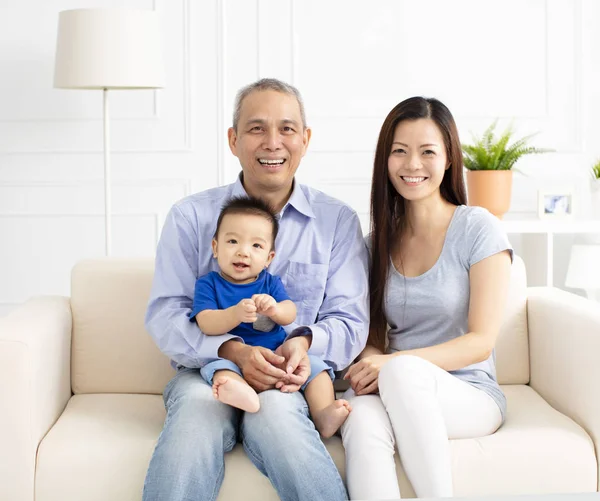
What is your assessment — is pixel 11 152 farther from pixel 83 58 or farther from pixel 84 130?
pixel 83 58

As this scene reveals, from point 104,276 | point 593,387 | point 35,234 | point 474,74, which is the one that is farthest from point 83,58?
point 593,387

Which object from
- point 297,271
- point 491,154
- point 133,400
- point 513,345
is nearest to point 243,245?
point 297,271

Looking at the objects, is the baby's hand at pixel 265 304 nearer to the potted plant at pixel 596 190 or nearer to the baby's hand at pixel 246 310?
the baby's hand at pixel 246 310

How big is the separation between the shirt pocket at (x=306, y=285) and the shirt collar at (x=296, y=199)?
0.14 meters

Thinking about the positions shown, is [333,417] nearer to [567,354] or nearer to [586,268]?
[567,354]

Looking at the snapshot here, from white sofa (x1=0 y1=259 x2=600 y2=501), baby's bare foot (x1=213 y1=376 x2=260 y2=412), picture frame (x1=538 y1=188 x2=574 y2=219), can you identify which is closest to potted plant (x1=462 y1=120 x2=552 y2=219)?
picture frame (x1=538 y1=188 x2=574 y2=219)

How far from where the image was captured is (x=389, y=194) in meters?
2.13

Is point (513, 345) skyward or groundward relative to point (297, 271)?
groundward

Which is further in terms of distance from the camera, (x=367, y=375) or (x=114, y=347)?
(x=114, y=347)

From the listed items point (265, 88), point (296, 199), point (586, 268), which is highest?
point (265, 88)

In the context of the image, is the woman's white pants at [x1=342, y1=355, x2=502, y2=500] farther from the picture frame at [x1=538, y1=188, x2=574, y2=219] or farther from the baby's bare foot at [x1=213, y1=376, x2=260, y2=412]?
the picture frame at [x1=538, y1=188, x2=574, y2=219]

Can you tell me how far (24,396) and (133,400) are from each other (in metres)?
0.38

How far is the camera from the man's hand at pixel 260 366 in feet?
5.92

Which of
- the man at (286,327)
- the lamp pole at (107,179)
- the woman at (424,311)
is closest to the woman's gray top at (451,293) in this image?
the woman at (424,311)
